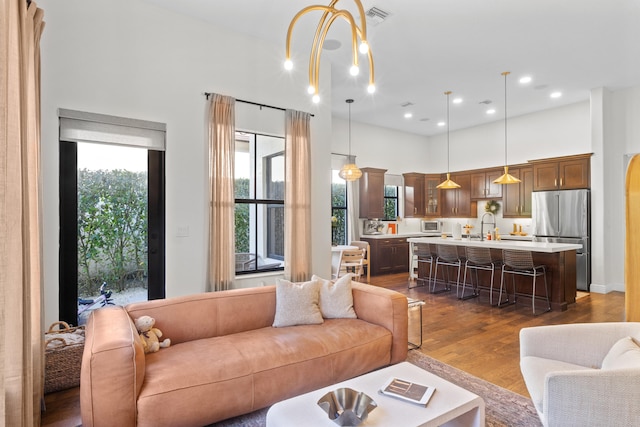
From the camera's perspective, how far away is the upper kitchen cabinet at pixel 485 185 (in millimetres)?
7875

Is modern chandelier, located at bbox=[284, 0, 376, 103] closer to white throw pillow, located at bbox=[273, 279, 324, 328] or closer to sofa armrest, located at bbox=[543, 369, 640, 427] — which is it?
white throw pillow, located at bbox=[273, 279, 324, 328]

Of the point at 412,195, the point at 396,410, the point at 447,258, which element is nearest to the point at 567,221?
the point at 447,258

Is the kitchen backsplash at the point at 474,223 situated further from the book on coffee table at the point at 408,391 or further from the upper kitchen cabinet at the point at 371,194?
the book on coffee table at the point at 408,391

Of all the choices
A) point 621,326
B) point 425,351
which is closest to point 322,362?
point 425,351

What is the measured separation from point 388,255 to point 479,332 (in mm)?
4017

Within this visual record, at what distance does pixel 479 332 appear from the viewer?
13.1 feet

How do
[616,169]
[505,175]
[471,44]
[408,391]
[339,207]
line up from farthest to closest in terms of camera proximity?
1. [339,207]
2. [616,169]
3. [505,175]
4. [471,44]
5. [408,391]

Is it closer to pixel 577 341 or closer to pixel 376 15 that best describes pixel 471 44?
pixel 376 15

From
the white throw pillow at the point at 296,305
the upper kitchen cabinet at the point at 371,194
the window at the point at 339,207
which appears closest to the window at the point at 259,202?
the white throw pillow at the point at 296,305

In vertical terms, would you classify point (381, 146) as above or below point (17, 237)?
above

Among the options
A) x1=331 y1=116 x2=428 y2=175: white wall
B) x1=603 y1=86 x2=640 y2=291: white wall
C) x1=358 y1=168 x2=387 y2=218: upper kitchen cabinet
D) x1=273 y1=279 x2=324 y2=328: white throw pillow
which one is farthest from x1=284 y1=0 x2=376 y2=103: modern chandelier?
x1=603 y1=86 x2=640 y2=291: white wall

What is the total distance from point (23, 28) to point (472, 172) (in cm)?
839

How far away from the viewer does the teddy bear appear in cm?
236

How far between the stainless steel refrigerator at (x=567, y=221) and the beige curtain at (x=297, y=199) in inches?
190
